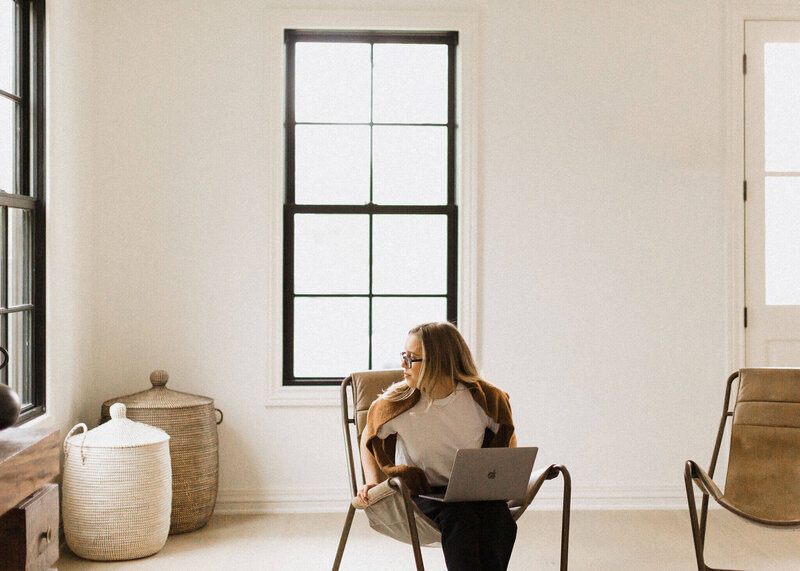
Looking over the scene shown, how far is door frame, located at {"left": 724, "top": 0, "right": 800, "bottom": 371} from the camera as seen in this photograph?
179 inches

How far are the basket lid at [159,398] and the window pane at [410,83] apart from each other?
1757 millimetres

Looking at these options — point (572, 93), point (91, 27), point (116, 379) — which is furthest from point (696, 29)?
point (116, 379)

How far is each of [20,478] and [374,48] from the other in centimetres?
304

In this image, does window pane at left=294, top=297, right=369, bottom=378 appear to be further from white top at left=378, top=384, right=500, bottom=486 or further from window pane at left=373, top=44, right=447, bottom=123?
white top at left=378, top=384, right=500, bottom=486

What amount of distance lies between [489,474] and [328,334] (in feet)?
6.96

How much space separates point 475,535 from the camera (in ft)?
8.71

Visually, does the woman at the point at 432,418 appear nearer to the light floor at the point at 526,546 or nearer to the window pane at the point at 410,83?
the light floor at the point at 526,546

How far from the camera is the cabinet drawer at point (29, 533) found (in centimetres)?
228

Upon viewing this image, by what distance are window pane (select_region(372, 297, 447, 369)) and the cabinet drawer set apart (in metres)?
2.29

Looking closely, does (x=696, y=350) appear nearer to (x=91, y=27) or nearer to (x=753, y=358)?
(x=753, y=358)

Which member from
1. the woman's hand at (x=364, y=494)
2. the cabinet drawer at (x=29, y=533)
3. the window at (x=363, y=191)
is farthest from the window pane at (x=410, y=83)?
the cabinet drawer at (x=29, y=533)

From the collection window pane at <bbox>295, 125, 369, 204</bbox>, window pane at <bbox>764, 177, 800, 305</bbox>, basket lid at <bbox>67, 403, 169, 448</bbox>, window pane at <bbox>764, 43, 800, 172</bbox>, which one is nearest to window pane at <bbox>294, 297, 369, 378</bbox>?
window pane at <bbox>295, 125, 369, 204</bbox>

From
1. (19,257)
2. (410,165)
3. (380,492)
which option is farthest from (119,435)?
(410,165)

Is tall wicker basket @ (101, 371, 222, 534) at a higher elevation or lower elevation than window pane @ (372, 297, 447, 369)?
lower
